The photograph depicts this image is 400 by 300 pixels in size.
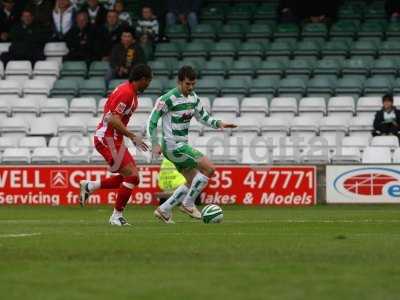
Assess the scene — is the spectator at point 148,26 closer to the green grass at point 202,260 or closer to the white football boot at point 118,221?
the green grass at point 202,260

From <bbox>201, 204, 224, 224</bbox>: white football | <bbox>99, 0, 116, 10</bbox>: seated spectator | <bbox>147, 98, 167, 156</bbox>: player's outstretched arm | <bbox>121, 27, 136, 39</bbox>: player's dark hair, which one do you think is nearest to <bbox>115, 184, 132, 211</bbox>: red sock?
<bbox>147, 98, 167, 156</bbox>: player's outstretched arm

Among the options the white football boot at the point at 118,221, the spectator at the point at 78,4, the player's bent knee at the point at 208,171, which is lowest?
the white football boot at the point at 118,221

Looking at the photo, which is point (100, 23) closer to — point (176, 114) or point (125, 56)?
point (125, 56)

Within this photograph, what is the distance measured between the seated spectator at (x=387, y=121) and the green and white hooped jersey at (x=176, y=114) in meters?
9.74

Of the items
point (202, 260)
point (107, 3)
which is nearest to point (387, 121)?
point (107, 3)

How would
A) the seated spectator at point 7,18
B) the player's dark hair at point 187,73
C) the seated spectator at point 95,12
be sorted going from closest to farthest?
the player's dark hair at point 187,73, the seated spectator at point 95,12, the seated spectator at point 7,18

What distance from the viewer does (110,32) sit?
104 feet

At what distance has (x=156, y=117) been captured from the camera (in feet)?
58.9

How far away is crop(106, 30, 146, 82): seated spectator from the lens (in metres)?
30.1

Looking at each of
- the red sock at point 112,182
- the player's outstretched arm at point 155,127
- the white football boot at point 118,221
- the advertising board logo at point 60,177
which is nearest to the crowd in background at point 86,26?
the advertising board logo at point 60,177

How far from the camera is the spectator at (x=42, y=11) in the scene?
3297cm

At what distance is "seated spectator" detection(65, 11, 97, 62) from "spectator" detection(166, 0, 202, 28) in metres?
2.48

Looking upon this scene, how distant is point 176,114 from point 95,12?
48.5 ft

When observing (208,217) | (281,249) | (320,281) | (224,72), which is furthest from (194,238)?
(224,72)
